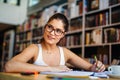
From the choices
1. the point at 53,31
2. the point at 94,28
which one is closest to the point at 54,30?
the point at 53,31

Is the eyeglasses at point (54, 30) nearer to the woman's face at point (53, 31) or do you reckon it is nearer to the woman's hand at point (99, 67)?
the woman's face at point (53, 31)

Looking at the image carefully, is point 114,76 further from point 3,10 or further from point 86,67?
point 3,10

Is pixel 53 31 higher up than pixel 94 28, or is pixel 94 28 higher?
pixel 94 28

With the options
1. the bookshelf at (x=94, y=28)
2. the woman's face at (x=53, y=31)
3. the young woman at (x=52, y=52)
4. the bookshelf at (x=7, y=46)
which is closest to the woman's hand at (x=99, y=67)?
the young woman at (x=52, y=52)

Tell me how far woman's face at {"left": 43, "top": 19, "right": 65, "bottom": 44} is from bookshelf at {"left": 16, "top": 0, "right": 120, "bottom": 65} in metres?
1.49

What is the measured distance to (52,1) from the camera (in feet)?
15.2

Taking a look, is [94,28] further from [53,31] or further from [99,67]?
[99,67]

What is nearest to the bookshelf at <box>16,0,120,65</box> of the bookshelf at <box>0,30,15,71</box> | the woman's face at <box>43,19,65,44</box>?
the woman's face at <box>43,19,65,44</box>

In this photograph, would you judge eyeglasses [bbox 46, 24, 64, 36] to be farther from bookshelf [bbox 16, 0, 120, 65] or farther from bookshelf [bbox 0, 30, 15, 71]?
bookshelf [bbox 0, 30, 15, 71]

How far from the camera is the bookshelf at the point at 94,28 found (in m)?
2.90

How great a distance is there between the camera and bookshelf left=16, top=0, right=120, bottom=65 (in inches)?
114

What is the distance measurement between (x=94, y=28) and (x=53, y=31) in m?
1.84

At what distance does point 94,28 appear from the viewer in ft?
10.5

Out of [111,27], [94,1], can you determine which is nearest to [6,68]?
[111,27]
